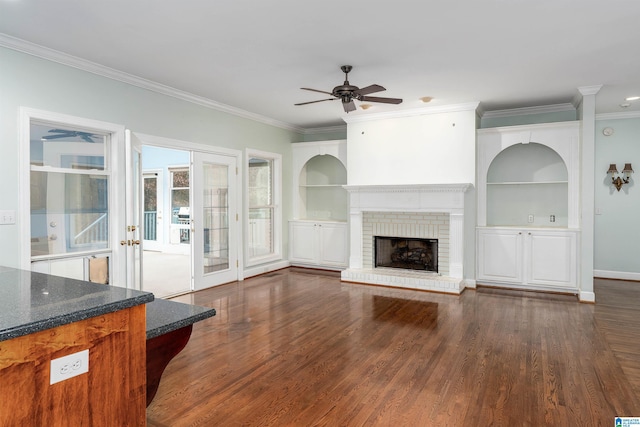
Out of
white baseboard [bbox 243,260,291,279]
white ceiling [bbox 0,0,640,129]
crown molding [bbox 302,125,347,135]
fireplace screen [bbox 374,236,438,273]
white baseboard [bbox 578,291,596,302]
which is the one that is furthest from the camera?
crown molding [bbox 302,125,347,135]

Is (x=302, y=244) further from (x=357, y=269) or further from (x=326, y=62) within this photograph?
(x=326, y=62)

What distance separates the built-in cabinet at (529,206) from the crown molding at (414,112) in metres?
0.52

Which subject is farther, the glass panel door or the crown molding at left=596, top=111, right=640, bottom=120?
the crown molding at left=596, top=111, right=640, bottom=120

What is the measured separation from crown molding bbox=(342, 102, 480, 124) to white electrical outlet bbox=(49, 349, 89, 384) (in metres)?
5.62

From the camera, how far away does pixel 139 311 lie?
144 cm

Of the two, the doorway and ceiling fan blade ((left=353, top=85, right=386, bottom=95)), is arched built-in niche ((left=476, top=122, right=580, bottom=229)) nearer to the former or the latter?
ceiling fan blade ((left=353, top=85, right=386, bottom=95))

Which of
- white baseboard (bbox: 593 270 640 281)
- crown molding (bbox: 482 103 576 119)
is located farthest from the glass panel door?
white baseboard (bbox: 593 270 640 281)

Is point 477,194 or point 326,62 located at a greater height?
point 326,62

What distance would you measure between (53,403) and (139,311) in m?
0.36

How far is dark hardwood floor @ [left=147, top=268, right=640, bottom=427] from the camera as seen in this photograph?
7.99ft

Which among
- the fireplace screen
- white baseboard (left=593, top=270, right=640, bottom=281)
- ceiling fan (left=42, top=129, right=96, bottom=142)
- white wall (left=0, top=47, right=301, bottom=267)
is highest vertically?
white wall (left=0, top=47, right=301, bottom=267)

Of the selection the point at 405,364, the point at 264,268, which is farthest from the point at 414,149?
the point at 405,364

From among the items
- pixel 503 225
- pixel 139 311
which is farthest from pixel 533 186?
pixel 139 311

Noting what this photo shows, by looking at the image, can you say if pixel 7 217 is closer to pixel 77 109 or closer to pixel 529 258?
pixel 77 109
